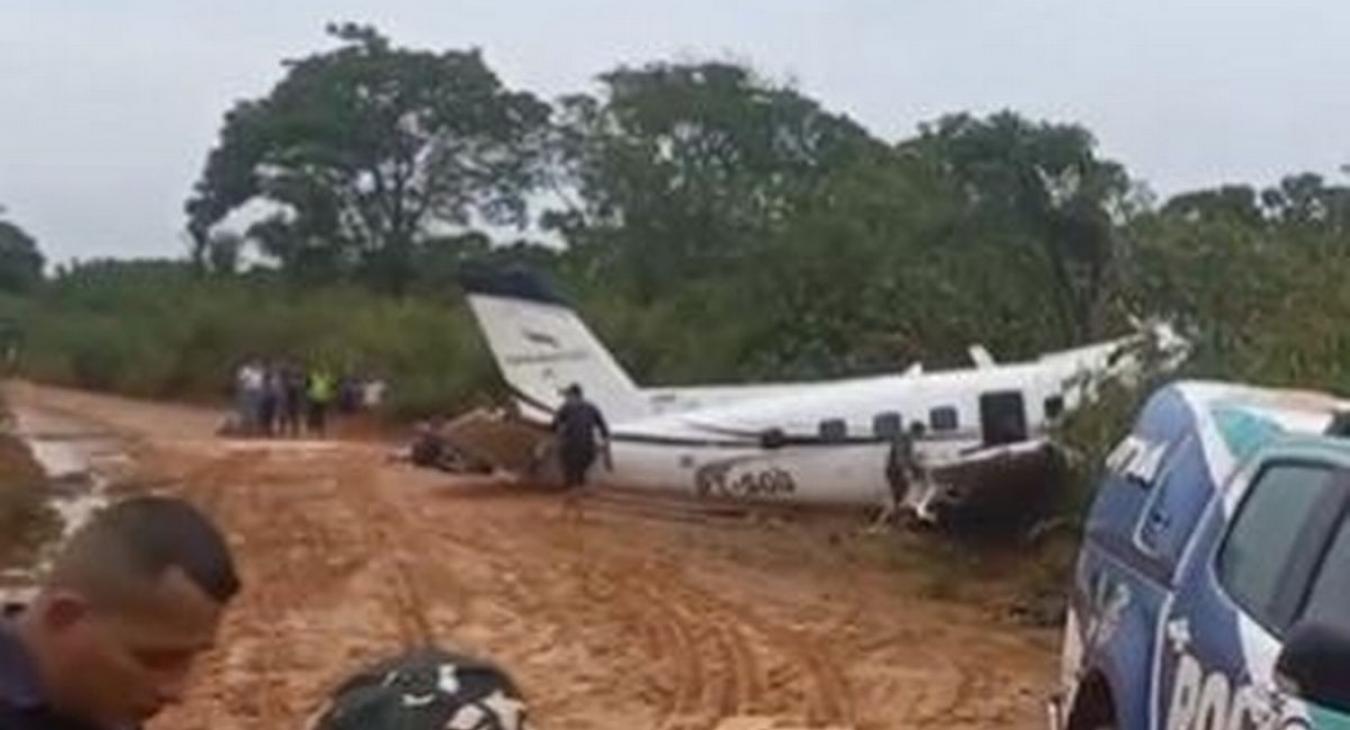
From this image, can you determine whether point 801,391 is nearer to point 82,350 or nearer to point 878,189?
point 878,189

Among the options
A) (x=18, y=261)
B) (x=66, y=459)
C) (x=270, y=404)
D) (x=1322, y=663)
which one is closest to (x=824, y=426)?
(x=66, y=459)

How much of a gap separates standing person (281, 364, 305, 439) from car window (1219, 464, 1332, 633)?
46.2 meters

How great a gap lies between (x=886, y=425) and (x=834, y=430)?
2.04 feet

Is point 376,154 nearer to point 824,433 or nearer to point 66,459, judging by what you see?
point 66,459

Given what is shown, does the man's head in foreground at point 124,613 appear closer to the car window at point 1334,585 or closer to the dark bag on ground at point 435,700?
the dark bag on ground at point 435,700

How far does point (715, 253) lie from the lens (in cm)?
5506

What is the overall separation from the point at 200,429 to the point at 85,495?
21232 millimetres

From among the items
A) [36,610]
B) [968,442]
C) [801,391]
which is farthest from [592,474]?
[36,610]

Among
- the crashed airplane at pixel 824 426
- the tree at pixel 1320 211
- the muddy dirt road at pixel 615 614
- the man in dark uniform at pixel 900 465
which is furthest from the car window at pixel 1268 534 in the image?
the man in dark uniform at pixel 900 465

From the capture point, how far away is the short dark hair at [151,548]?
2830 millimetres

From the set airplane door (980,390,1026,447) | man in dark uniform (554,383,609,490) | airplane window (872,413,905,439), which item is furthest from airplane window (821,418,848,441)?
man in dark uniform (554,383,609,490)

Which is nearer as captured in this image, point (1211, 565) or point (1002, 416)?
point (1211, 565)

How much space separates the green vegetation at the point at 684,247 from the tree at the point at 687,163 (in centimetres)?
10

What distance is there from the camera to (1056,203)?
133ft
